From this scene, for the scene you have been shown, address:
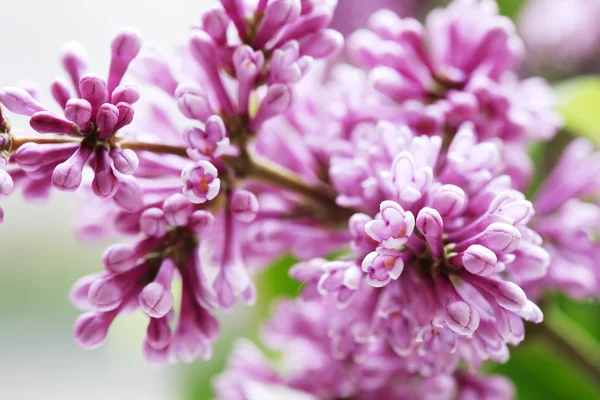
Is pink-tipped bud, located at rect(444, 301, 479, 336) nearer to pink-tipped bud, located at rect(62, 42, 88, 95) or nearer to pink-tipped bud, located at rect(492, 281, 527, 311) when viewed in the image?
pink-tipped bud, located at rect(492, 281, 527, 311)

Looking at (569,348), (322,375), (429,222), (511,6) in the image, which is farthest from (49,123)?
(511,6)

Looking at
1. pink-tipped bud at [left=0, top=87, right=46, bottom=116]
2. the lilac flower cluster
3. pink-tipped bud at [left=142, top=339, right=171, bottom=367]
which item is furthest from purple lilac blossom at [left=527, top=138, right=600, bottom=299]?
pink-tipped bud at [left=0, top=87, right=46, bottom=116]

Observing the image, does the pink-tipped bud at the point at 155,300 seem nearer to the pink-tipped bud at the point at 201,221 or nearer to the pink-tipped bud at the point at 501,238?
the pink-tipped bud at the point at 201,221

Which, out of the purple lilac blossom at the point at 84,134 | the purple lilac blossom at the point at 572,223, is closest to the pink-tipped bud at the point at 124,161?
the purple lilac blossom at the point at 84,134

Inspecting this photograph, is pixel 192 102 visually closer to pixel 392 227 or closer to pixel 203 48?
pixel 203 48

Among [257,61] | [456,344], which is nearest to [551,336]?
[456,344]

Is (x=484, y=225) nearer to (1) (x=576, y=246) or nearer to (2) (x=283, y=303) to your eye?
(1) (x=576, y=246)
